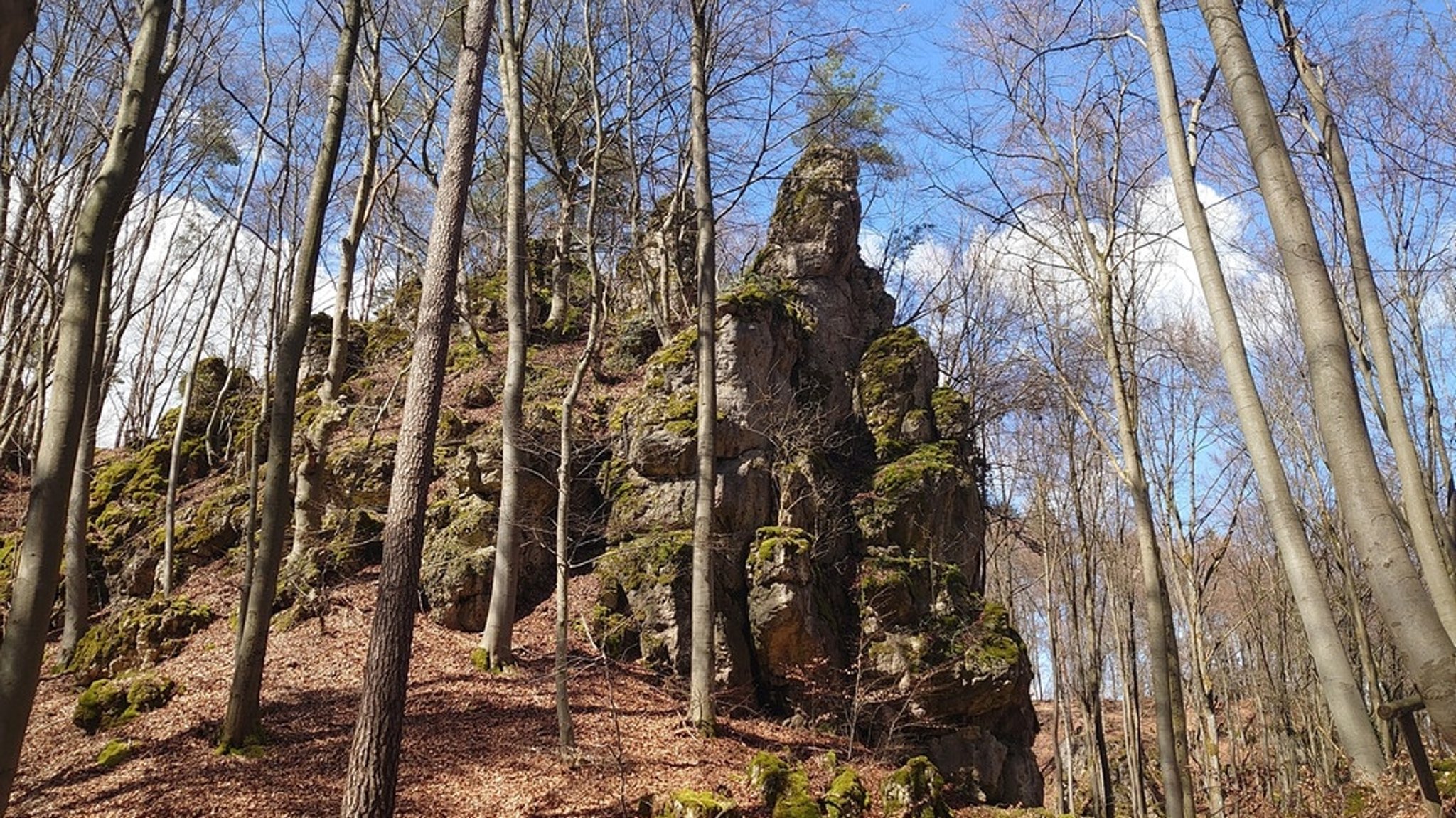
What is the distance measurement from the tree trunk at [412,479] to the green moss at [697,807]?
7.00 ft

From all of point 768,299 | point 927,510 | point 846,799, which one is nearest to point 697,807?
point 846,799

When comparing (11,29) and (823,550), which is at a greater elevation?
(823,550)

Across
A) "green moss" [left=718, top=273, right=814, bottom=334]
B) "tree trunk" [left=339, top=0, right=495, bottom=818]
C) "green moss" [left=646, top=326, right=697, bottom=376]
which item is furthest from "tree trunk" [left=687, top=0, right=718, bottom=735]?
"tree trunk" [left=339, top=0, right=495, bottom=818]

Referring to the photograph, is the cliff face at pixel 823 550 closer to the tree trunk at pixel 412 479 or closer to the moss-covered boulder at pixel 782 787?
the moss-covered boulder at pixel 782 787

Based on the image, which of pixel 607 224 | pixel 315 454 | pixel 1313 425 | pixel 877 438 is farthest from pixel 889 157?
pixel 315 454

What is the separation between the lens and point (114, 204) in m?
4.80

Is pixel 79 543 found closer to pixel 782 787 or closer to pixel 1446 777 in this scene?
pixel 782 787

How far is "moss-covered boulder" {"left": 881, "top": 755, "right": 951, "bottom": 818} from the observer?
24.4 feet

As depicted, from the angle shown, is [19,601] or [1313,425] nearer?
[19,601]

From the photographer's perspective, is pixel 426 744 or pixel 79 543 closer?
pixel 426 744

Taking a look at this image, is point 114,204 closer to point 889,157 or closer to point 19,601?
point 19,601

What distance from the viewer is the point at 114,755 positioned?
7.00m

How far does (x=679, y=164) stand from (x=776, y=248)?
2.88m

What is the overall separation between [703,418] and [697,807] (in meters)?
4.50
